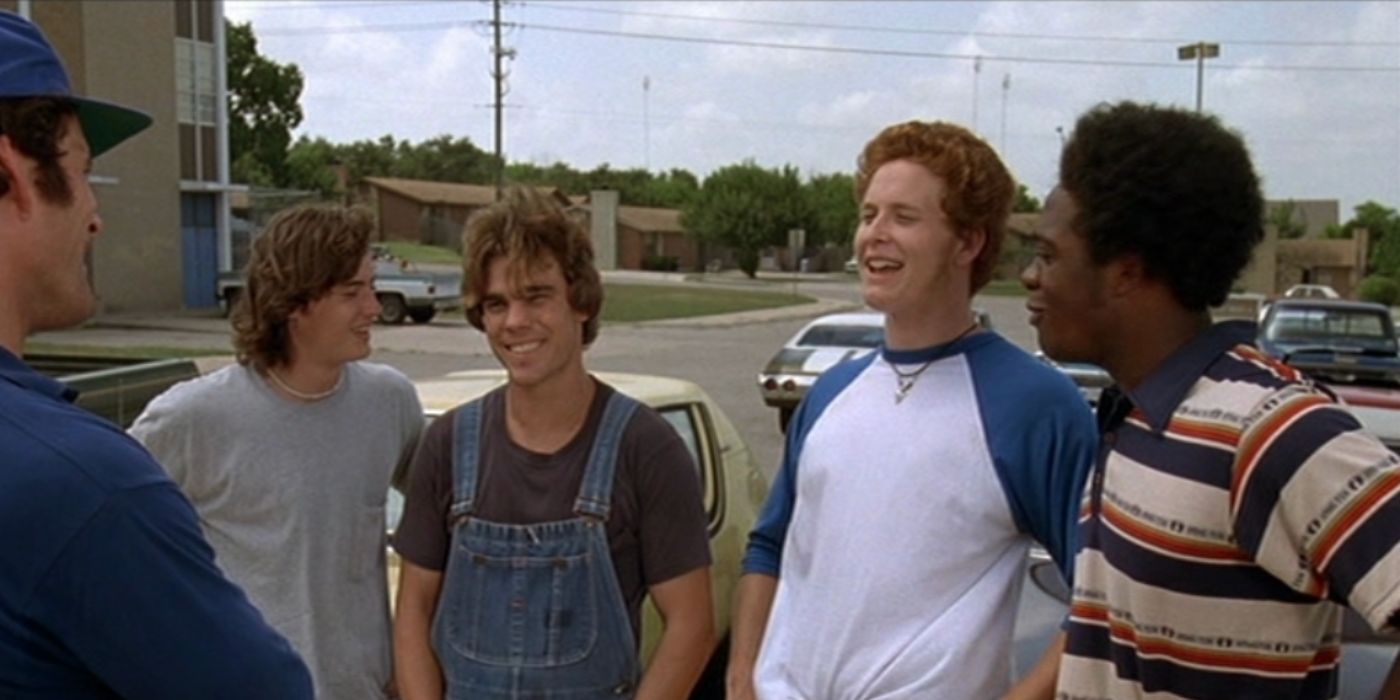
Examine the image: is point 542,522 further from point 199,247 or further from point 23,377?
point 199,247

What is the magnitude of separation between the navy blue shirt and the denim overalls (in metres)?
1.14

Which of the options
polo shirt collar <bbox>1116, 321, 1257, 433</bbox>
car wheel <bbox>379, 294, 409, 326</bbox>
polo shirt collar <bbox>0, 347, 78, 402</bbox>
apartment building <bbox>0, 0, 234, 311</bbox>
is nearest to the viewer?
polo shirt collar <bbox>0, 347, 78, 402</bbox>

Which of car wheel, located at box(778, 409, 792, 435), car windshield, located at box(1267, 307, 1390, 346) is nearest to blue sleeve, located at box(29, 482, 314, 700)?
car wheel, located at box(778, 409, 792, 435)

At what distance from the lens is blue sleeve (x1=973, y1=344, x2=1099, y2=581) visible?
2.17 m

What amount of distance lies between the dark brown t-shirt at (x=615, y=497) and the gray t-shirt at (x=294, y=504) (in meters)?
0.21

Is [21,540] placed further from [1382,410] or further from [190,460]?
[1382,410]

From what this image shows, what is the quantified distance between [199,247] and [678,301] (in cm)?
1677

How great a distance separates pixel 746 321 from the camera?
38.0 metres

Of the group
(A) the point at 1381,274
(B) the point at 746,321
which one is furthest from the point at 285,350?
(A) the point at 1381,274

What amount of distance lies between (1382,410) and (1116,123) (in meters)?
4.02

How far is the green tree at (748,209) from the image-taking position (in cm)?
7800

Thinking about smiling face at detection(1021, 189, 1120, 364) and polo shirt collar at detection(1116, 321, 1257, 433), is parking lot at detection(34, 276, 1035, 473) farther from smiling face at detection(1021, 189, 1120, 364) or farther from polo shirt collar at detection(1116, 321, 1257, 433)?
polo shirt collar at detection(1116, 321, 1257, 433)

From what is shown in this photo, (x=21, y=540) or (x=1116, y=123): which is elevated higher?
(x=1116, y=123)

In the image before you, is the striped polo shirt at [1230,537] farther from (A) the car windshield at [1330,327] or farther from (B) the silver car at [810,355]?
(A) the car windshield at [1330,327]
